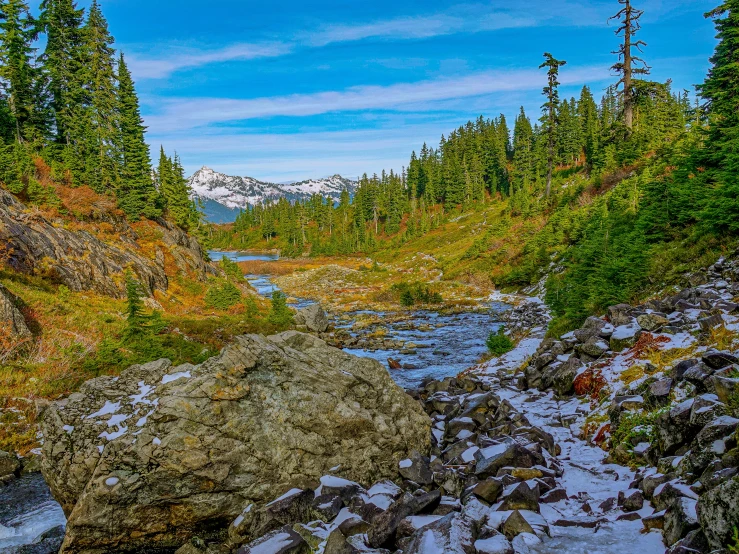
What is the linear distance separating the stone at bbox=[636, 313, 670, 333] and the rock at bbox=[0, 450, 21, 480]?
643 inches

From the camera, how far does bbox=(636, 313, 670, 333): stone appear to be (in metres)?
10.2

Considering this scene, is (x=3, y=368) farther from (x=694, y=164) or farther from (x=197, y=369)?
(x=694, y=164)

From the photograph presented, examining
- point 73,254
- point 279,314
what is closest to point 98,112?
point 73,254

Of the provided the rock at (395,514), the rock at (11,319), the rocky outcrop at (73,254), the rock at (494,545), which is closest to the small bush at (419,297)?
the rocky outcrop at (73,254)

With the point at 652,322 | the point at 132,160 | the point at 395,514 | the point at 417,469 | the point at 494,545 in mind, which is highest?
the point at 132,160

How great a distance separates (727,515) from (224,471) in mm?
7203

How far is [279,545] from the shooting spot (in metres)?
6.25

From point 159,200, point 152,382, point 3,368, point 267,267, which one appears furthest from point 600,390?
point 267,267

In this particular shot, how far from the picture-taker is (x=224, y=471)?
7.41 metres

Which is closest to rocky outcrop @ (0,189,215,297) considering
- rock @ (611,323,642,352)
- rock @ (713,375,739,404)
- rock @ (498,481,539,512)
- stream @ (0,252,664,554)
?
stream @ (0,252,664,554)

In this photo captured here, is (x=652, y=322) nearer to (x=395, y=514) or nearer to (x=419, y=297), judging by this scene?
(x=395, y=514)

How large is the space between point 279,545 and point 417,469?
9.96 feet

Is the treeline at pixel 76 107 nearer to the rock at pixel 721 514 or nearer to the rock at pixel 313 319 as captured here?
the rock at pixel 313 319

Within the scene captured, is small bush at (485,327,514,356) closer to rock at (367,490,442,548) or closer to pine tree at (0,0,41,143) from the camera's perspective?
rock at (367,490,442,548)
